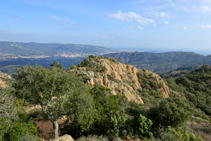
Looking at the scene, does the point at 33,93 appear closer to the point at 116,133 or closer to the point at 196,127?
the point at 116,133

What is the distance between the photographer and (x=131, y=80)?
42625mm

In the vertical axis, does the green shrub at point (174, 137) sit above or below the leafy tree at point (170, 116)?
below

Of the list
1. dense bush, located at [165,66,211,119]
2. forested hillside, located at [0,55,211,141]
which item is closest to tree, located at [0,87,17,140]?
forested hillside, located at [0,55,211,141]

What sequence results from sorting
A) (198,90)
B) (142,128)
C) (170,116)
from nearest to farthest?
(142,128)
(170,116)
(198,90)

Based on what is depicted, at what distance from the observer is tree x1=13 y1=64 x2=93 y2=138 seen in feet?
33.5

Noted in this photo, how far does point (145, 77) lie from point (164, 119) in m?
37.0

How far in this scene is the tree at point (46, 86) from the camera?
10203 millimetres

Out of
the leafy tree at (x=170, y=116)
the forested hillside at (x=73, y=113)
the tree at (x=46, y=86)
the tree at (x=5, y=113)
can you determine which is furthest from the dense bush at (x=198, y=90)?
the tree at (x=5, y=113)

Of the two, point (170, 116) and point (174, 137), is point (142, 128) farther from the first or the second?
point (170, 116)

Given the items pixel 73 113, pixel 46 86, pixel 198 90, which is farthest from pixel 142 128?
pixel 198 90

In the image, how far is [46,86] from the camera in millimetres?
10477

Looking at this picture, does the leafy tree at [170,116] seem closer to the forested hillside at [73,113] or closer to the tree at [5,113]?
the forested hillside at [73,113]

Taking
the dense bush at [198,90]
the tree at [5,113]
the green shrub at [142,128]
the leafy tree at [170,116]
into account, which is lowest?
the dense bush at [198,90]

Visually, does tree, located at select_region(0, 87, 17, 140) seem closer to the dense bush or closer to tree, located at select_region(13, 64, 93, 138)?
tree, located at select_region(13, 64, 93, 138)
